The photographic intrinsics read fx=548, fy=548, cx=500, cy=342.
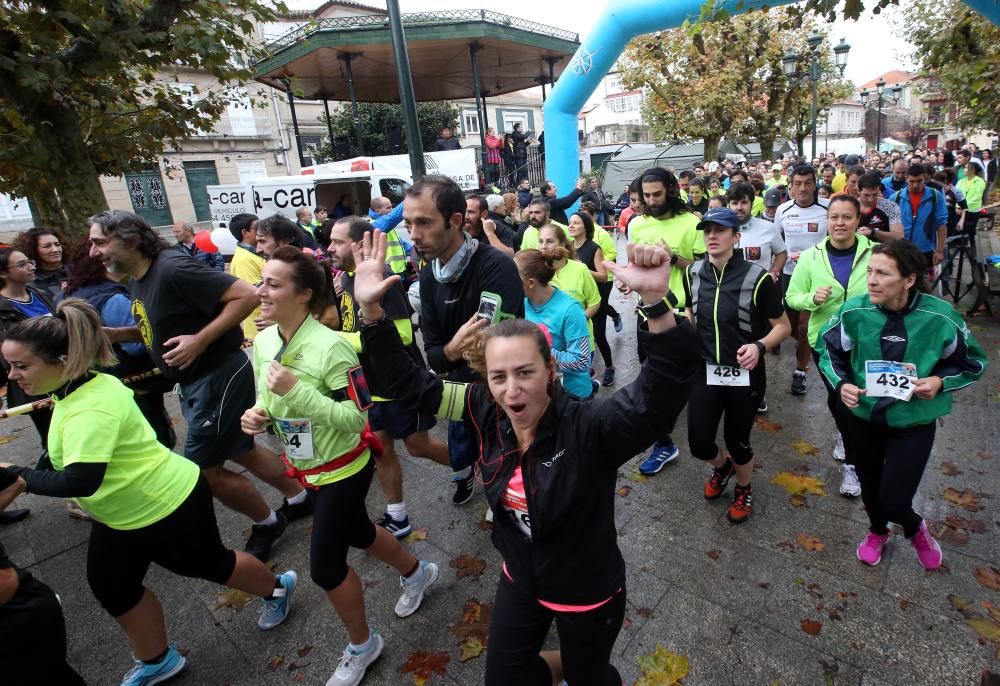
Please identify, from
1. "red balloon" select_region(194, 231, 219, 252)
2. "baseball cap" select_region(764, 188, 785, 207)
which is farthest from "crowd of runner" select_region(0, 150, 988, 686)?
"red balloon" select_region(194, 231, 219, 252)

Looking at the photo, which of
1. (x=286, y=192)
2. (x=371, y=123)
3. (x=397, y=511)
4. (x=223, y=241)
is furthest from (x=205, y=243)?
(x=371, y=123)

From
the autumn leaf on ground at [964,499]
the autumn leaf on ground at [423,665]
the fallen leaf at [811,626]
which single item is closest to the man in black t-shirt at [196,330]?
the autumn leaf on ground at [423,665]

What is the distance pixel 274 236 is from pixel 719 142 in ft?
81.8

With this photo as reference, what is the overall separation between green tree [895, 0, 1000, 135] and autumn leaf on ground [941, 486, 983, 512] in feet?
17.9

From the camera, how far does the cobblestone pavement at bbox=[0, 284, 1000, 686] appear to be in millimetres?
2562

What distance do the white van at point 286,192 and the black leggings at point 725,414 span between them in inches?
491

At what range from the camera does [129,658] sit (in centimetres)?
298

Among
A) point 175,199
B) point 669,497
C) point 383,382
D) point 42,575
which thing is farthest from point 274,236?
point 175,199

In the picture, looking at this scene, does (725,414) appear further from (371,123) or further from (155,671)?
(371,123)

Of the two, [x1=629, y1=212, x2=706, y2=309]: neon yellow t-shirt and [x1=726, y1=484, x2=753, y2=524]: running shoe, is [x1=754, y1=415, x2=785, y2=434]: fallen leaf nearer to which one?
[x1=726, y1=484, x2=753, y2=524]: running shoe

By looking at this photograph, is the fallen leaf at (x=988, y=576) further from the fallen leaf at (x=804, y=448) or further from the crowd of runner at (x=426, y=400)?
the fallen leaf at (x=804, y=448)

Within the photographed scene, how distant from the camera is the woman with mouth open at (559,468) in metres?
1.55

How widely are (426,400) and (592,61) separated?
9.32 metres

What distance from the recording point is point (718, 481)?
3.79 meters
